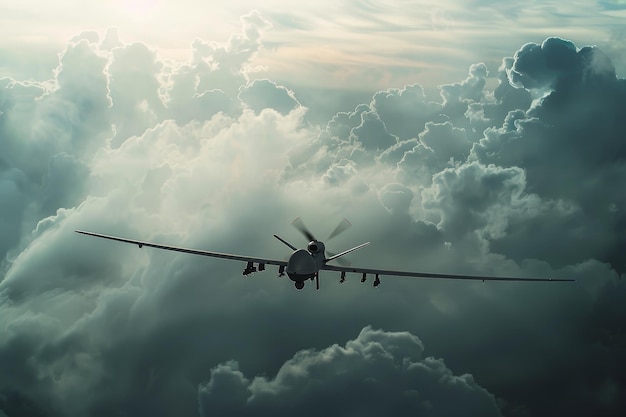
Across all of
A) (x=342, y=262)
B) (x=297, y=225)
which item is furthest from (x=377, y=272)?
(x=297, y=225)

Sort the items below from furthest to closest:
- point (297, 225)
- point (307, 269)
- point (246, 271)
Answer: point (297, 225)
point (246, 271)
point (307, 269)

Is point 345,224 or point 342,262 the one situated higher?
point 345,224

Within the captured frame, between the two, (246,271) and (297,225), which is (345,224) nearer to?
(297,225)

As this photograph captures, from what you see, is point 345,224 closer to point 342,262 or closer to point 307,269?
point 342,262

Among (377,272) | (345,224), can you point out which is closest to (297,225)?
(345,224)

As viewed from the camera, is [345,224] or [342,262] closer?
[342,262]

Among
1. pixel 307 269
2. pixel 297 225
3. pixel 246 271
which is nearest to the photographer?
pixel 307 269

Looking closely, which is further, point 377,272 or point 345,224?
point 345,224

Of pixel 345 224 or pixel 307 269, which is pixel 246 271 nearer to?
pixel 307 269

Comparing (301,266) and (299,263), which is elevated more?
(299,263)

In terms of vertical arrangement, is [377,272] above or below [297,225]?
below
